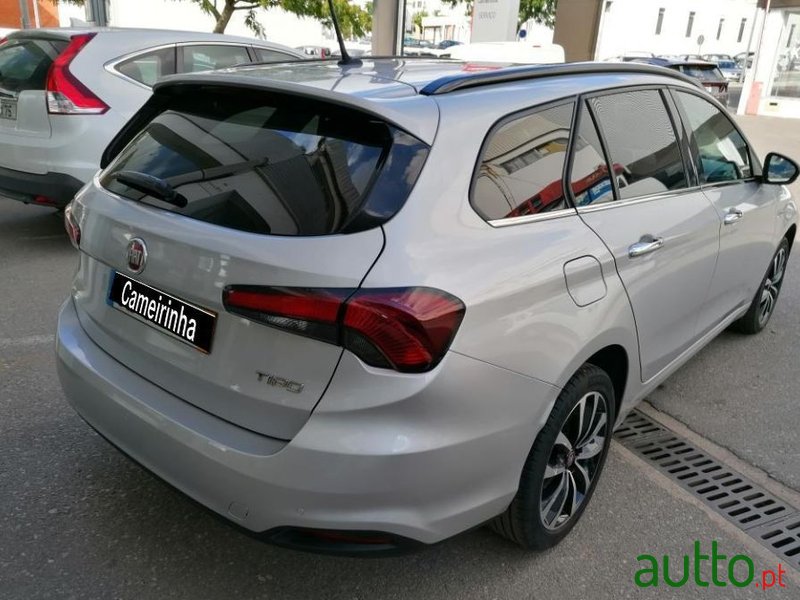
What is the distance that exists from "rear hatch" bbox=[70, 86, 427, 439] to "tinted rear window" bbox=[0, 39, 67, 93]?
3.79 meters

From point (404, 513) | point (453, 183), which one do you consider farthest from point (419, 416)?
point (453, 183)

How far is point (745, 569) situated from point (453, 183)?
5.91ft

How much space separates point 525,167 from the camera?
7.53ft

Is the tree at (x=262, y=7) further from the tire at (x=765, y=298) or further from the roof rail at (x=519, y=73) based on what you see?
the roof rail at (x=519, y=73)

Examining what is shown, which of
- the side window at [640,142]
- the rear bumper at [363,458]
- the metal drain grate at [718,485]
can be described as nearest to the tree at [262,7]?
the side window at [640,142]

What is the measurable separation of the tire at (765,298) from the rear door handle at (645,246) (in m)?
2.09

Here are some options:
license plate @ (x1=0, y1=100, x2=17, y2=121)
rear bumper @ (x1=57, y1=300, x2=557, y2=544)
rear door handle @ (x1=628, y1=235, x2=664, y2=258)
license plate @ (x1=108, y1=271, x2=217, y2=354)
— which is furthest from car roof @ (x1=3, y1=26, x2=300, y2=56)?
rear door handle @ (x1=628, y1=235, x2=664, y2=258)

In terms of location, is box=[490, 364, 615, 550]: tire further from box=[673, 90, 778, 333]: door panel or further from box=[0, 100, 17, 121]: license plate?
box=[0, 100, 17, 121]: license plate

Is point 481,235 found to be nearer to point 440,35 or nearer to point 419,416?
point 419,416

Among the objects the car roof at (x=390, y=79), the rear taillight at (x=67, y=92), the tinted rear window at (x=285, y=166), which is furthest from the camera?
the rear taillight at (x=67, y=92)

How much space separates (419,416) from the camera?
1.86m

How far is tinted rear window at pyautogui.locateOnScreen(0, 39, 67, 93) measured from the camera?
550 centimetres

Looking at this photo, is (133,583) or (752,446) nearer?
(133,583)

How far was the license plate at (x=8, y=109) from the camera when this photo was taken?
5.57 metres
